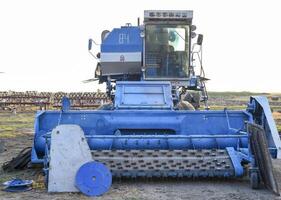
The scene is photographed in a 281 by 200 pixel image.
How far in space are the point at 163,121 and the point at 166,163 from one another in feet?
5.44

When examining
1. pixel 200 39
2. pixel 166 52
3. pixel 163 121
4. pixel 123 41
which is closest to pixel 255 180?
pixel 163 121

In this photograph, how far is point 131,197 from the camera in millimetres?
7297

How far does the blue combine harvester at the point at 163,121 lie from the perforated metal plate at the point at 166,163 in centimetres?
2

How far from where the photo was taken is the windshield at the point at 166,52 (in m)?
13.9

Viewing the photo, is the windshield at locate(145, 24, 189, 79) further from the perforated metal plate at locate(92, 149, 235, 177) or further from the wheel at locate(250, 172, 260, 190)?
the wheel at locate(250, 172, 260, 190)

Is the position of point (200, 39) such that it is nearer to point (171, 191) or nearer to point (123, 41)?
point (123, 41)

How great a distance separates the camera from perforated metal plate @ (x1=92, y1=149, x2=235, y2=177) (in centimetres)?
823

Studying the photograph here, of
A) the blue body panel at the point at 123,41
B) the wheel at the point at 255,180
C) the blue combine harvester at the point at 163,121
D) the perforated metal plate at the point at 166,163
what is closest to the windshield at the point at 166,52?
the blue combine harvester at the point at 163,121

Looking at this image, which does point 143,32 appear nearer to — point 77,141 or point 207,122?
point 207,122

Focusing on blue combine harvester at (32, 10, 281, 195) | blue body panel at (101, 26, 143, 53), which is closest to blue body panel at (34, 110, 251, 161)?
blue combine harvester at (32, 10, 281, 195)

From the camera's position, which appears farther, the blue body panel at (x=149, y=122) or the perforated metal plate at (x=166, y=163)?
the blue body panel at (x=149, y=122)

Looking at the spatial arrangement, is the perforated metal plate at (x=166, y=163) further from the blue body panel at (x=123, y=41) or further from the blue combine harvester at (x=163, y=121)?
the blue body panel at (x=123, y=41)

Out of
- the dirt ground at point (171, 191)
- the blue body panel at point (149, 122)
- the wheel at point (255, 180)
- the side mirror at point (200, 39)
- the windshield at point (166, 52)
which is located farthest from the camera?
the windshield at point (166, 52)

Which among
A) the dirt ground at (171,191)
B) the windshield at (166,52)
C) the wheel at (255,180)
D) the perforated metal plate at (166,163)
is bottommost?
the dirt ground at (171,191)
